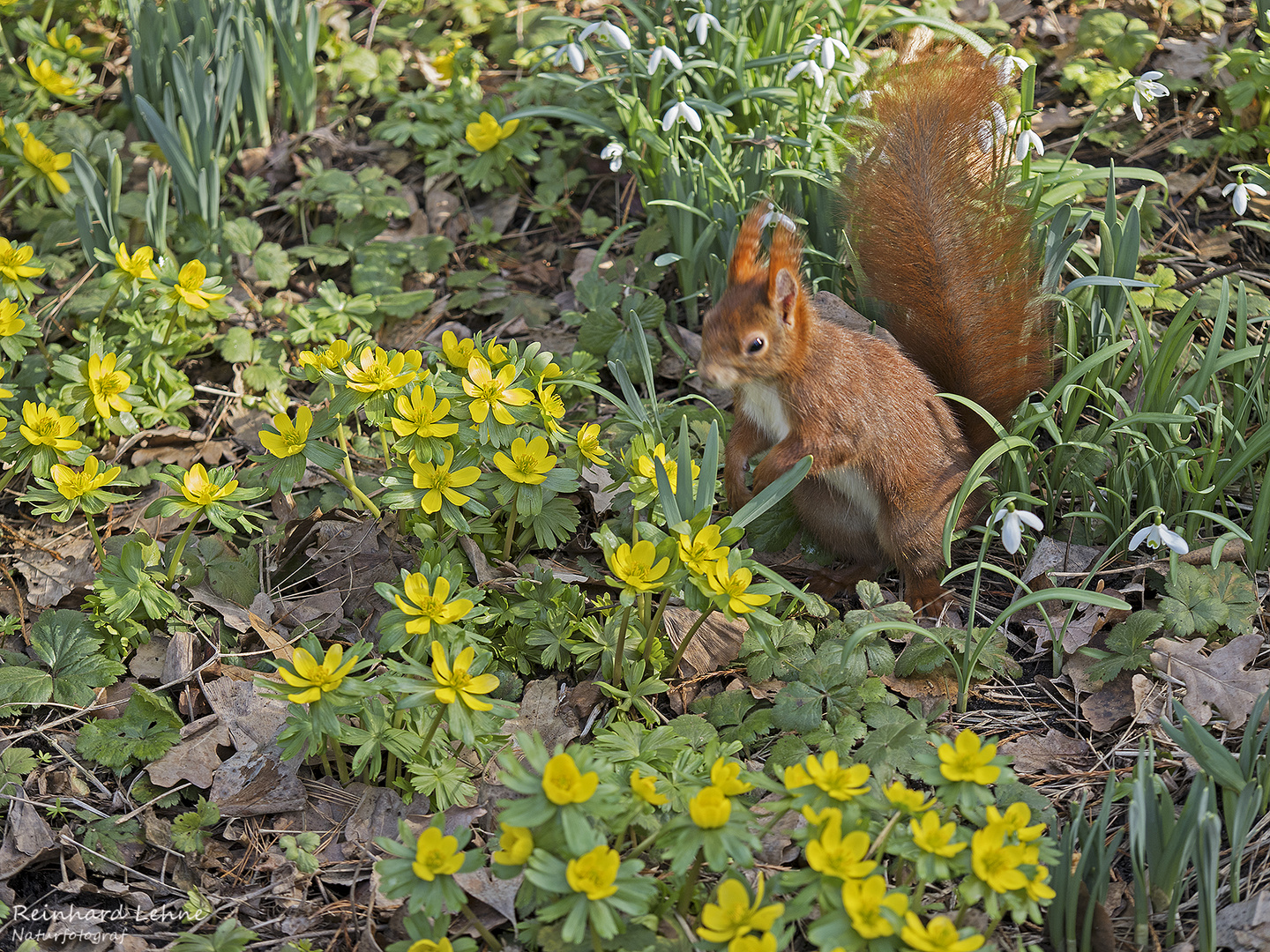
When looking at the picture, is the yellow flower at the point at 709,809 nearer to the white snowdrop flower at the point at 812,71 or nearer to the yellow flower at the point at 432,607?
the yellow flower at the point at 432,607

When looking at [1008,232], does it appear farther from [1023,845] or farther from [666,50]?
[1023,845]

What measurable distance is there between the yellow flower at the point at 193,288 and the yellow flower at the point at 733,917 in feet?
6.31

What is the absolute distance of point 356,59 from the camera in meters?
3.77

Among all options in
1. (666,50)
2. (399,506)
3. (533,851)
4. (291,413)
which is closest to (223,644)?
(399,506)

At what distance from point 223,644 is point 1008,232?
1953 millimetres

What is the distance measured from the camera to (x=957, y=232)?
2266mm

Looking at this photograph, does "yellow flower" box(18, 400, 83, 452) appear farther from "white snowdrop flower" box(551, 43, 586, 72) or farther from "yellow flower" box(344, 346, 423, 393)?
"white snowdrop flower" box(551, 43, 586, 72)

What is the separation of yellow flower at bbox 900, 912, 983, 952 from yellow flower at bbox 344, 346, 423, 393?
4.37 ft

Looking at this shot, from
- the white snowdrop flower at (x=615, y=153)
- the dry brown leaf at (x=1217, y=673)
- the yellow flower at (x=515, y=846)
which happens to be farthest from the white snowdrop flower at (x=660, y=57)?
the yellow flower at (x=515, y=846)

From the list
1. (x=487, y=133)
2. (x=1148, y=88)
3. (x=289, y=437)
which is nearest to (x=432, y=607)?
(x=289, y=437)

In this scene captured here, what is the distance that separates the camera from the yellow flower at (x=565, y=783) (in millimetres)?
1426

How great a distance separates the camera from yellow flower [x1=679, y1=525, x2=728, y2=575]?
1783 millimetres

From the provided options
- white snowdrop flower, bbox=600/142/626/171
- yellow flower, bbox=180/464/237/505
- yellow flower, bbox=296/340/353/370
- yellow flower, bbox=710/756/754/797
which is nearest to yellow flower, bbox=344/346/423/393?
yellow flower, bbox=296/340/353/370

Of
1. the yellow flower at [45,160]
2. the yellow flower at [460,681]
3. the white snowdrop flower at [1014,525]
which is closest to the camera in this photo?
the yellow flower at [460,681]
